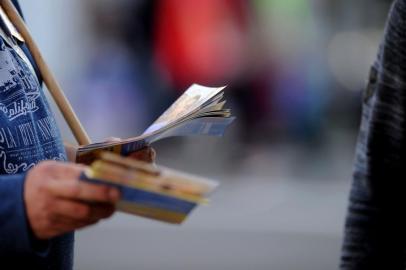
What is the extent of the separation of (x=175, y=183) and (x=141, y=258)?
4.49 m

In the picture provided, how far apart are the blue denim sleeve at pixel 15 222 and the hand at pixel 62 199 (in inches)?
0.5

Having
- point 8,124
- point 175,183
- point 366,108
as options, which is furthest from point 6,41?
point 366,108

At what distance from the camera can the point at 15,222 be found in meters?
1.37

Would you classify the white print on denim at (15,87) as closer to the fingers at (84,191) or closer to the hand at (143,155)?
the hand at (143,155)

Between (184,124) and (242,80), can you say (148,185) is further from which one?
(242,80)

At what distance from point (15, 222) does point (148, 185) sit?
230mm

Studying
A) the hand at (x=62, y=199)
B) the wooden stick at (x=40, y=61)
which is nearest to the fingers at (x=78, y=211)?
the hand at (x=62, y=199)

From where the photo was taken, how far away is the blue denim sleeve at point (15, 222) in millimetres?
1360

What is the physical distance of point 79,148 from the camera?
6.13ft

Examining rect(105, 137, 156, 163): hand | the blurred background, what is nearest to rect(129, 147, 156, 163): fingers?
rect(105, 137, 156, 163): hand

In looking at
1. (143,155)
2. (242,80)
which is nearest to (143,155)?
(143,155)

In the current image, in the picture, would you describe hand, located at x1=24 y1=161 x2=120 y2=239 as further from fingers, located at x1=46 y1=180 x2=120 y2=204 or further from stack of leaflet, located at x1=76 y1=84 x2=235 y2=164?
stack of leaflet, located at x1=76 y1=84 x2=235 y2=164

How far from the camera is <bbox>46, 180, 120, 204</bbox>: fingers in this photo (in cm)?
127

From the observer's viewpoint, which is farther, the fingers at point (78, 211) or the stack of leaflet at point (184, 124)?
the stack of leaflet at point (184, 124)
